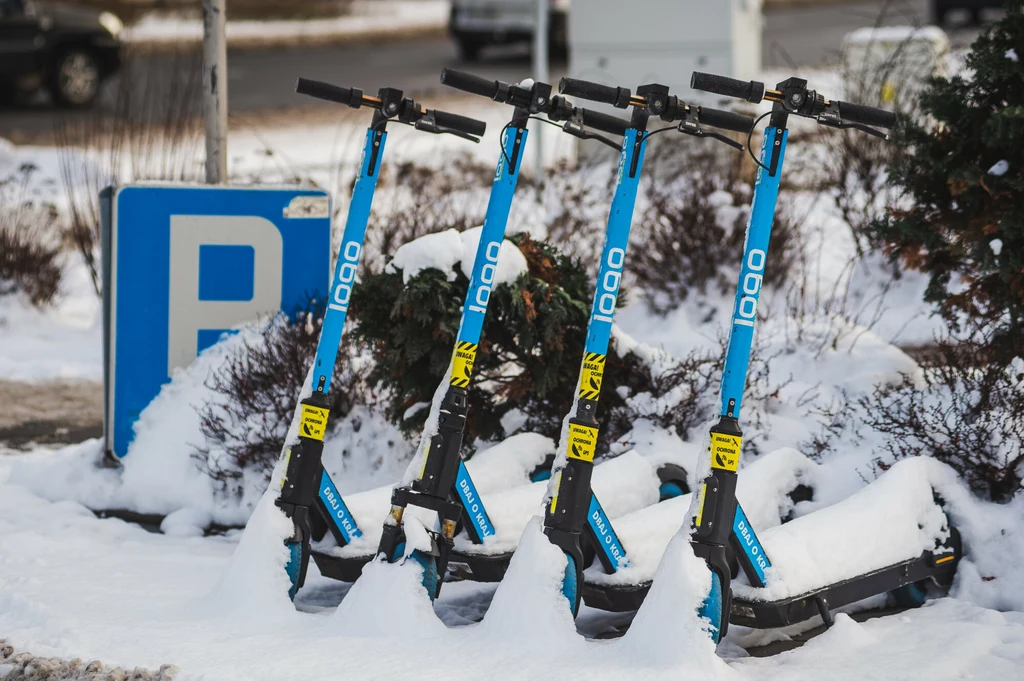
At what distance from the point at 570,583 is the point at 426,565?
43cm

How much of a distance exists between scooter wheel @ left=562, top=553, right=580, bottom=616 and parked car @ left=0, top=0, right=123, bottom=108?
42.6 ft

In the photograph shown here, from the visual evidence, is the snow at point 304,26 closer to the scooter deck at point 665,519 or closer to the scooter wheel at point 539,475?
the scooter wheel at point 539,475

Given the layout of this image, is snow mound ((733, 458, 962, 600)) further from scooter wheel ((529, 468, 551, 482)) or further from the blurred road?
the blurred road

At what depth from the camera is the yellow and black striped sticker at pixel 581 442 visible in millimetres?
3684

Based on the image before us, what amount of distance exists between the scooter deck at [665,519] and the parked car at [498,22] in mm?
15722

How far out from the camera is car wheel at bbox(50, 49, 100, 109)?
1512cm

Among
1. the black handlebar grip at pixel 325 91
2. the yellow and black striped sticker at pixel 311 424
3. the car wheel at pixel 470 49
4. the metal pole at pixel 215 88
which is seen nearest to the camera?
the black handlebar grip at pixel 325 91

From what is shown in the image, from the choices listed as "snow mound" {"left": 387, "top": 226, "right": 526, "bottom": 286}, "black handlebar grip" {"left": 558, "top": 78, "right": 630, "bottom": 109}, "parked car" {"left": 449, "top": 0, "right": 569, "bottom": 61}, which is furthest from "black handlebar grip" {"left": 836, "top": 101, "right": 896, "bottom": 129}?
"parked car" {"left": 449, "top": 0, "right": 569, "bottom": 61}

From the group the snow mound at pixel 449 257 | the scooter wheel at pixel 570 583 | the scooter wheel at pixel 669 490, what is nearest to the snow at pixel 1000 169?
the scooter wheel at pixel 669 490

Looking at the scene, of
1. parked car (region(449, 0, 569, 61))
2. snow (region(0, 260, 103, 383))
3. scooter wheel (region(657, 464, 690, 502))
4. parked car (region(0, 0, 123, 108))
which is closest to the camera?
scooter wheel (region(657, 464, 690, 502))

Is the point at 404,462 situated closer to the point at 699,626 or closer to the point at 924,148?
the point at 699,626

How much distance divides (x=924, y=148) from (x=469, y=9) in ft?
51.0

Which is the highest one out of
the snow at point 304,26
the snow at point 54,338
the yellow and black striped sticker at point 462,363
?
the snow at point 304,26

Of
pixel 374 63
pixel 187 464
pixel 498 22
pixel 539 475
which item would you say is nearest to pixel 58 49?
pixel 374 63
